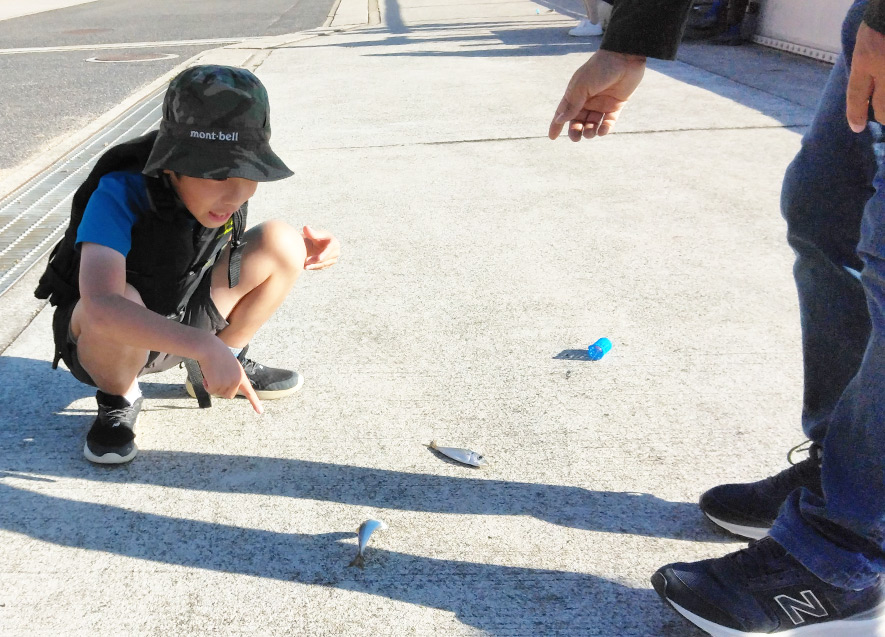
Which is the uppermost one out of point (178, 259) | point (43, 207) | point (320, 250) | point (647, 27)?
point (647, 27)

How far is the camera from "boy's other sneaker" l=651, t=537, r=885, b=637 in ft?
4.95

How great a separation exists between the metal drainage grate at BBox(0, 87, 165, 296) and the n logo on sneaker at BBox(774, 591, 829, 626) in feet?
9.08

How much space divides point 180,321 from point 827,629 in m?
1.69

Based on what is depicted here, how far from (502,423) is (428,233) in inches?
61.2

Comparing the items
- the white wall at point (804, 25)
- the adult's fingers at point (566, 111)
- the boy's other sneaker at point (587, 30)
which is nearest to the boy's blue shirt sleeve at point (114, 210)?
the adult's fingers at point (566, 111)

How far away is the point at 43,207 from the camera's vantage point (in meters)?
3.96

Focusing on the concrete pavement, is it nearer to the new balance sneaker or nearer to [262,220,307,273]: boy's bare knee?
the new balance sneaker

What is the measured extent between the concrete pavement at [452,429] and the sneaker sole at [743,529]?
3 cm

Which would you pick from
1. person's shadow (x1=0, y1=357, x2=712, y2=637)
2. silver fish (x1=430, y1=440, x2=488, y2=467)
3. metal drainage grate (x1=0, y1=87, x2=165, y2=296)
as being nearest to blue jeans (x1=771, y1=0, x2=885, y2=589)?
person's shadow (x1=0, y1=357, x2=712, y2=637)

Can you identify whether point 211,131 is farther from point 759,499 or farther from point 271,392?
point 759,499

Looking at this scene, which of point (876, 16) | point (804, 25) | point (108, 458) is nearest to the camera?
point (876, 16)

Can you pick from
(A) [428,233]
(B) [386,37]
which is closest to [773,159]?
(A) [428,233]

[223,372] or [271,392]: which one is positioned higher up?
[223,372]

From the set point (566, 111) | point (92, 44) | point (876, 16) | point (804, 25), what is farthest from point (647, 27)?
point (92, 44)
